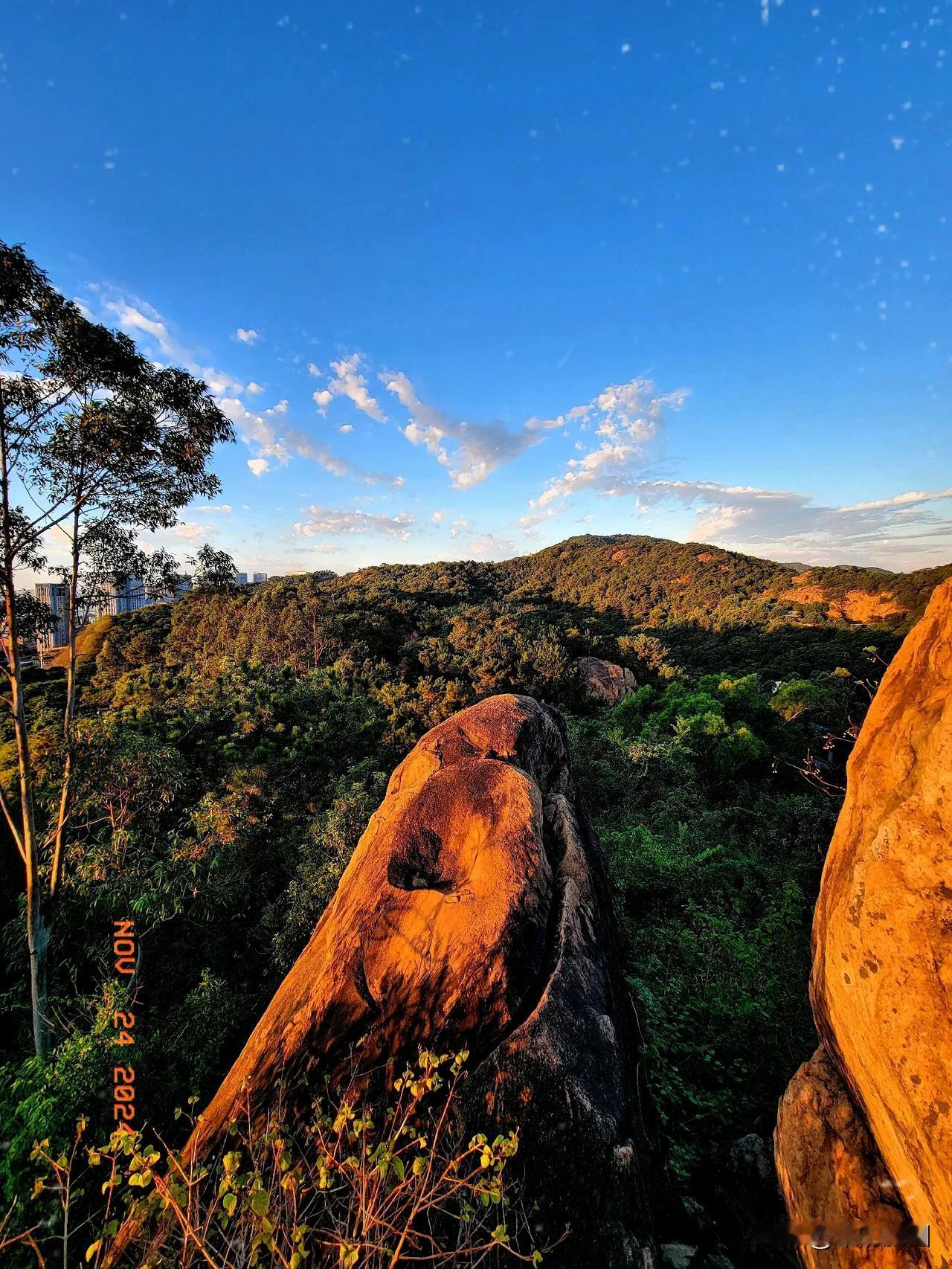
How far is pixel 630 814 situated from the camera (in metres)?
13.6

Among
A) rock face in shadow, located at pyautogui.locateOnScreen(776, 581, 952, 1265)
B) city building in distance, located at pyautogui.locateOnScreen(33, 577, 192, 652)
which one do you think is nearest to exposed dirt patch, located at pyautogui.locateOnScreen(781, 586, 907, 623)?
rock face in shadow, located at pyautogui.locateOnScreen(776, 581, 952, 1265)

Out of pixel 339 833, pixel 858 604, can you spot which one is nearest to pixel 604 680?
pixel 339 833

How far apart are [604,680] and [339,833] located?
66.4 ft

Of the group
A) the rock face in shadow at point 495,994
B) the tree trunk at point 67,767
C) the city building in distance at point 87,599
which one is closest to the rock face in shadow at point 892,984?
the rock face in shadow at point 495,994

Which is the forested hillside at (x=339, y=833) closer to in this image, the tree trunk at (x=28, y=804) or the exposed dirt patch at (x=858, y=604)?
the tree trunk at (x=28, y=804)

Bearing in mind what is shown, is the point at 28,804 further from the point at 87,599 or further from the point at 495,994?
the point at 495,994

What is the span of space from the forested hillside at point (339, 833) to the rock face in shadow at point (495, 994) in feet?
5.64

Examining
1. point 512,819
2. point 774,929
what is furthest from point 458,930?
point 774,929

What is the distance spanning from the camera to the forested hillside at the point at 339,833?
6.10m

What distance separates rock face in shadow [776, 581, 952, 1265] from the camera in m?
2.85

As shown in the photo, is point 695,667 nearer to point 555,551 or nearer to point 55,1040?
point 55,1040

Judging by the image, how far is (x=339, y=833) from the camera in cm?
1054

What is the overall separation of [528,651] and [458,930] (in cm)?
2086

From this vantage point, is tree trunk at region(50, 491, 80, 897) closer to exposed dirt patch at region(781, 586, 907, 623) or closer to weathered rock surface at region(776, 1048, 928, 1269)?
weathered rock surface at region(776, 1048, 928, 1269)
